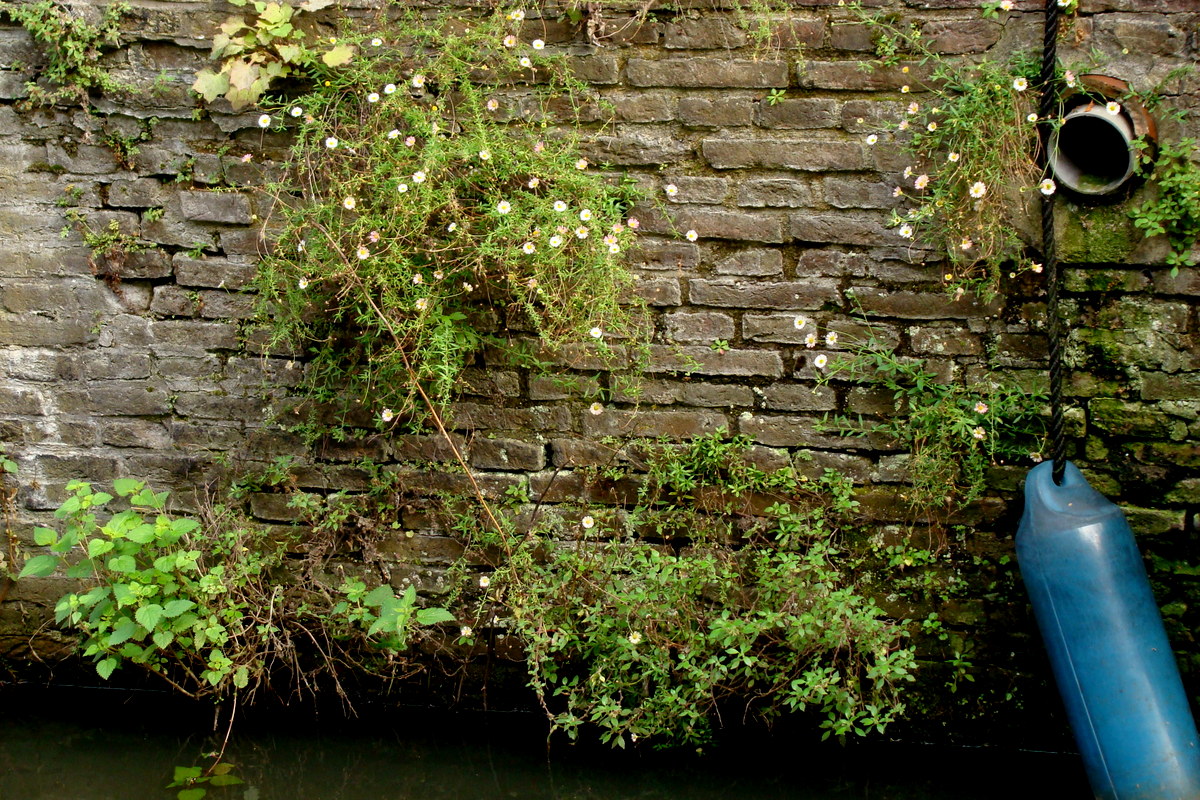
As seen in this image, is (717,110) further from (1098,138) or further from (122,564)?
(122,564)

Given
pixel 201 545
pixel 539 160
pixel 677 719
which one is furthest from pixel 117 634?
pixel 539 160

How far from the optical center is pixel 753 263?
303cm

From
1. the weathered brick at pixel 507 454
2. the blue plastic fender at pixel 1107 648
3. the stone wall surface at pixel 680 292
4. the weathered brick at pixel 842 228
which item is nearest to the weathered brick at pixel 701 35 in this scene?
the stone wall surface at pixel 680 292

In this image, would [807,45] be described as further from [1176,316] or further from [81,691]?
[81,691]

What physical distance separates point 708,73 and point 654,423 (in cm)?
111

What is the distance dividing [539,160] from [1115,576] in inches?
79.5

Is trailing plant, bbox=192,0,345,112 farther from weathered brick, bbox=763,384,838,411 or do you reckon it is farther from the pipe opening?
the pipe opening

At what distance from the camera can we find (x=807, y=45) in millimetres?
2922

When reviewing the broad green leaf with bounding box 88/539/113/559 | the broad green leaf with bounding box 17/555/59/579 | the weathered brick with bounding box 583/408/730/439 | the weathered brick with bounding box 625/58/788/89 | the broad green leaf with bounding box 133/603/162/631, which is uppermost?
the weathered brick with bounding box 625/58/788/89

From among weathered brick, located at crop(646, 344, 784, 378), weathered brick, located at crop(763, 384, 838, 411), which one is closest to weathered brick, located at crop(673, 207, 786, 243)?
weathered brick, located at crop(646, 344, 784, 378)

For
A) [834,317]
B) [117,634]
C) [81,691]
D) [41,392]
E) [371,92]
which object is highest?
[371,92]

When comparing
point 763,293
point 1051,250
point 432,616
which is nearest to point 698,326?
point 763,293

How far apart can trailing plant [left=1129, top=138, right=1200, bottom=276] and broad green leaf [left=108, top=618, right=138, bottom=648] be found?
322 centimetres

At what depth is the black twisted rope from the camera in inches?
105
